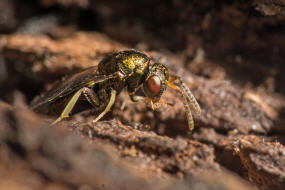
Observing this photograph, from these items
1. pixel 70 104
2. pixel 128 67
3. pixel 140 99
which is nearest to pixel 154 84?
pixel 140 99

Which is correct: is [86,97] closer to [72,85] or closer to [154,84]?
[72,85]

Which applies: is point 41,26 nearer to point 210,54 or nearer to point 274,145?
point 210,54

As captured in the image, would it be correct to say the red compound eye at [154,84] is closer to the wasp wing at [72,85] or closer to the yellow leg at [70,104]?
the wasp wing at [72,85]

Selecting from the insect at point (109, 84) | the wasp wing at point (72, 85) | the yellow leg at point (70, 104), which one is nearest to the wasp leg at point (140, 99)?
the insect at point (109, 84)

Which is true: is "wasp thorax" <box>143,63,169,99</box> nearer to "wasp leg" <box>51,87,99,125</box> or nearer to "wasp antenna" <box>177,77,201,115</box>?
"wasp antenna" <box>177,77,201,115</box>

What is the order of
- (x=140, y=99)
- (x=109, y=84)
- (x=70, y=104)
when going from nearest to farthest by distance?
(x=70, y=104) < (x=140, y=99) < (x=109, y=84)

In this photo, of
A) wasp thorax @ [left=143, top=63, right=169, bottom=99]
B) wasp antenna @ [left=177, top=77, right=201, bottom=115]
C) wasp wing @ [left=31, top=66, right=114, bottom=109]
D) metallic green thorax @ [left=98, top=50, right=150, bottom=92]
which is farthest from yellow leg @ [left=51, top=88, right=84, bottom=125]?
wasp antenna @ [left=177, top=77, right=201, bottom=115]

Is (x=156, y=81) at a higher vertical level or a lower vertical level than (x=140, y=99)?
higher

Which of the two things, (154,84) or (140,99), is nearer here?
(154,84)

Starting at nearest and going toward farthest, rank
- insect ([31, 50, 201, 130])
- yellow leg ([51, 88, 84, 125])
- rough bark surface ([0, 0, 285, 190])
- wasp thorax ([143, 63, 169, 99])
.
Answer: rough bark surface ([0, 0, 285, 190]), yellow leg ([51, 88, 84, 125]), wasp thorax ([143, 63, 169, 99]), insect ([31, 50, 201, 130])
